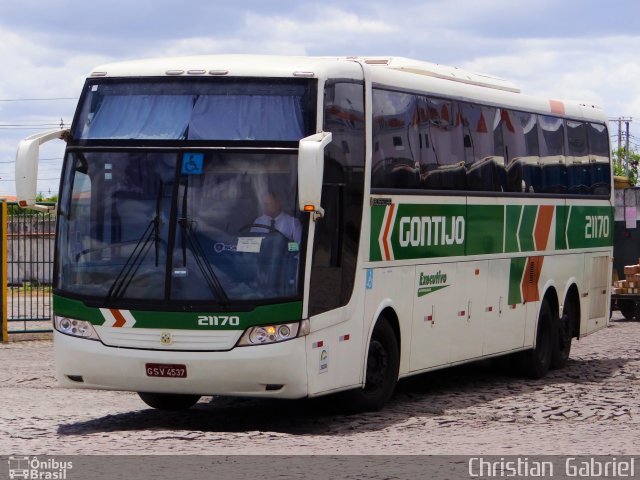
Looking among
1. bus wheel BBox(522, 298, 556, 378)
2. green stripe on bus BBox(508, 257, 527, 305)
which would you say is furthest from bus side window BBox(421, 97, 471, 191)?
bus wheel BBox(522, 298, 556, 378)

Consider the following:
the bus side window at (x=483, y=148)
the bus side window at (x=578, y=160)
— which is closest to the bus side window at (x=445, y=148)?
the bus side window at (x=483, y=148)

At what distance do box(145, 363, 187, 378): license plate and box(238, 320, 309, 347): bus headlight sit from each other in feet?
1.83

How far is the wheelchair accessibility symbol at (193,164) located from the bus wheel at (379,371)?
2641 mm

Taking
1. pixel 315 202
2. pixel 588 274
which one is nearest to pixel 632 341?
pixel 588 274

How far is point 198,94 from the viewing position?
12719 millimetres

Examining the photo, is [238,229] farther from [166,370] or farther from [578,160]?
[578,160]

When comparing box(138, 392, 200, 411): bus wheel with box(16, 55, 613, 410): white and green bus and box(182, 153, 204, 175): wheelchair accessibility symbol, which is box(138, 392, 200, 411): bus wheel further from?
box(182, 153, 204, 175): wheelchair accessibility symbol

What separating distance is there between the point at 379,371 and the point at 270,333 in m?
2.19

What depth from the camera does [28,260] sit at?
78.5 feet

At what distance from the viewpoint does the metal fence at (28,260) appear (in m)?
23.2

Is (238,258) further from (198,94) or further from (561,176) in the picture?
(561,176)

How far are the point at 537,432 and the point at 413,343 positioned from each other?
2.68m

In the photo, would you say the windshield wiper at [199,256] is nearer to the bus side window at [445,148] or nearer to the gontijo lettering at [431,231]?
the gontijo lettering at [431,231]

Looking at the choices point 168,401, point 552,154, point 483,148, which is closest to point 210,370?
point 168,401
